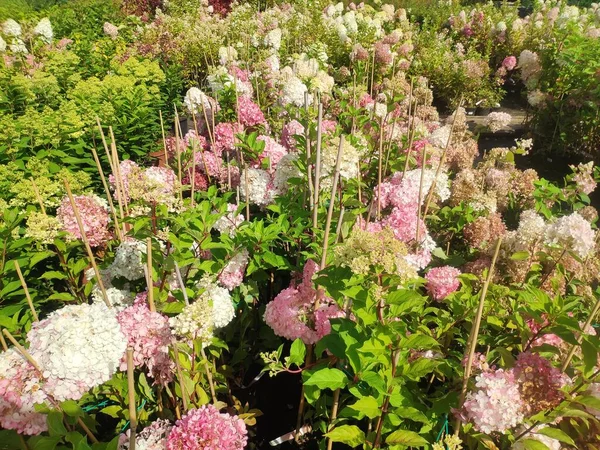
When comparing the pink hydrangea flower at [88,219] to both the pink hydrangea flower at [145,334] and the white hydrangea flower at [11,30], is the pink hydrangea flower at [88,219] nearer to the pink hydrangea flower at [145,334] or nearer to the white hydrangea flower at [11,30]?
the pink hydrangea flower at [145,334]

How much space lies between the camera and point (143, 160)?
3838 millimetres

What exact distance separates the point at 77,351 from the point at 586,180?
2787 millimetres

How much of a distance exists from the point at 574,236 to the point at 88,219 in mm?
2092

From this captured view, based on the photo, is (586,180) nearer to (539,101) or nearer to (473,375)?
(473,375)

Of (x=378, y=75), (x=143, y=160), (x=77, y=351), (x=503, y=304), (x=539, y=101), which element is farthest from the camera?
(x=378, y=75)

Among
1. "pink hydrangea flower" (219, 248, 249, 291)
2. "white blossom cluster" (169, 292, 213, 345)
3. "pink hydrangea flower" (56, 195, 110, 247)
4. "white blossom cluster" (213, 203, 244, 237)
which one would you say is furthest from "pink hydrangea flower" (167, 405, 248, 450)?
"pink hydrangea flower" (56, 195, 110, 247)

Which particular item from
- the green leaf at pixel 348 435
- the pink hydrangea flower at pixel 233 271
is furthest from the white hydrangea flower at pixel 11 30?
the green leaf at pixel 348 435

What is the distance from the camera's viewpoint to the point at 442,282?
181 cm

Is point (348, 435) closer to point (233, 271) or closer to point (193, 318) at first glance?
point (193, 318)

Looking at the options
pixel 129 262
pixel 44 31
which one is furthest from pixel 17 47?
pixel 129 262

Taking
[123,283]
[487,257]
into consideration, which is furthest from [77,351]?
[487,257]

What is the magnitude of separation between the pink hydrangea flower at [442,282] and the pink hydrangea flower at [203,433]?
101cm

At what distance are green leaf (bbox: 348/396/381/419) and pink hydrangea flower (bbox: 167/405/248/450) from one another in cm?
37

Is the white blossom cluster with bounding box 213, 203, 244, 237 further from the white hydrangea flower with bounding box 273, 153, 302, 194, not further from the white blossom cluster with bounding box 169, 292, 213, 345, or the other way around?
the white blossom cluster with bounding box 169, 292, 213, 345
